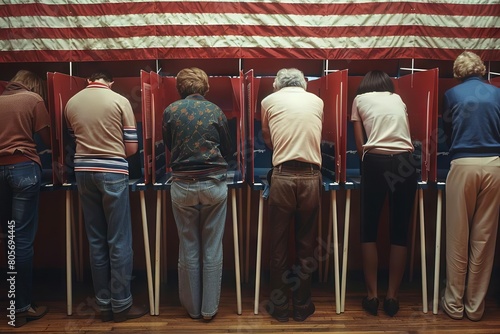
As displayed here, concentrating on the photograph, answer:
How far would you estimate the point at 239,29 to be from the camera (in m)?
3.14

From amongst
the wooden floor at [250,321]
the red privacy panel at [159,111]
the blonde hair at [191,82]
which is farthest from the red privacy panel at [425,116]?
the red privacy panel at [159,111]

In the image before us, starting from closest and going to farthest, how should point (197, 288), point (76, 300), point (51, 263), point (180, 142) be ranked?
point (180, 142)
point (197, 288)
point (76, 300)
point (51, 263)

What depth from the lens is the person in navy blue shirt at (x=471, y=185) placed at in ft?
8.17

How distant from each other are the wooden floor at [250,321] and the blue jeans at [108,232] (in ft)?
0.64

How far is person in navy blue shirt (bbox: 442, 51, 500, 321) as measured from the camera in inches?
98.0

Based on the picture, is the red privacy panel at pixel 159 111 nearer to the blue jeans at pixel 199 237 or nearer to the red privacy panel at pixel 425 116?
the blue jeans at pixel 199 237

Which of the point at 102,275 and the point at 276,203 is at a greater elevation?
the point at 276,203

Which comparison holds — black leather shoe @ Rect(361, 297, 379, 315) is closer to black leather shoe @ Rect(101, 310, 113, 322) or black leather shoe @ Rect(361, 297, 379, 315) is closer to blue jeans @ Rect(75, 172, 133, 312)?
blue jeans @ Rect(75, 172, 133, 312)

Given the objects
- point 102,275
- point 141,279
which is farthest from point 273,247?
point 141,279

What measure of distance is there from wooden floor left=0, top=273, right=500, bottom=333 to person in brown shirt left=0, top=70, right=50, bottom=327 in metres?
0.29

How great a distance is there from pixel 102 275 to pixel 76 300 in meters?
0.51

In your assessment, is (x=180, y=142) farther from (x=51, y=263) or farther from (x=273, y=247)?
(x=51, y=263)

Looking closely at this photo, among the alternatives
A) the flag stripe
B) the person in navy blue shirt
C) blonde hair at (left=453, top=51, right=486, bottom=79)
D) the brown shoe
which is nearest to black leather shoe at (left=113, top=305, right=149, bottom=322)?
the brown shoe

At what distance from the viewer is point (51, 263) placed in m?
3.40
